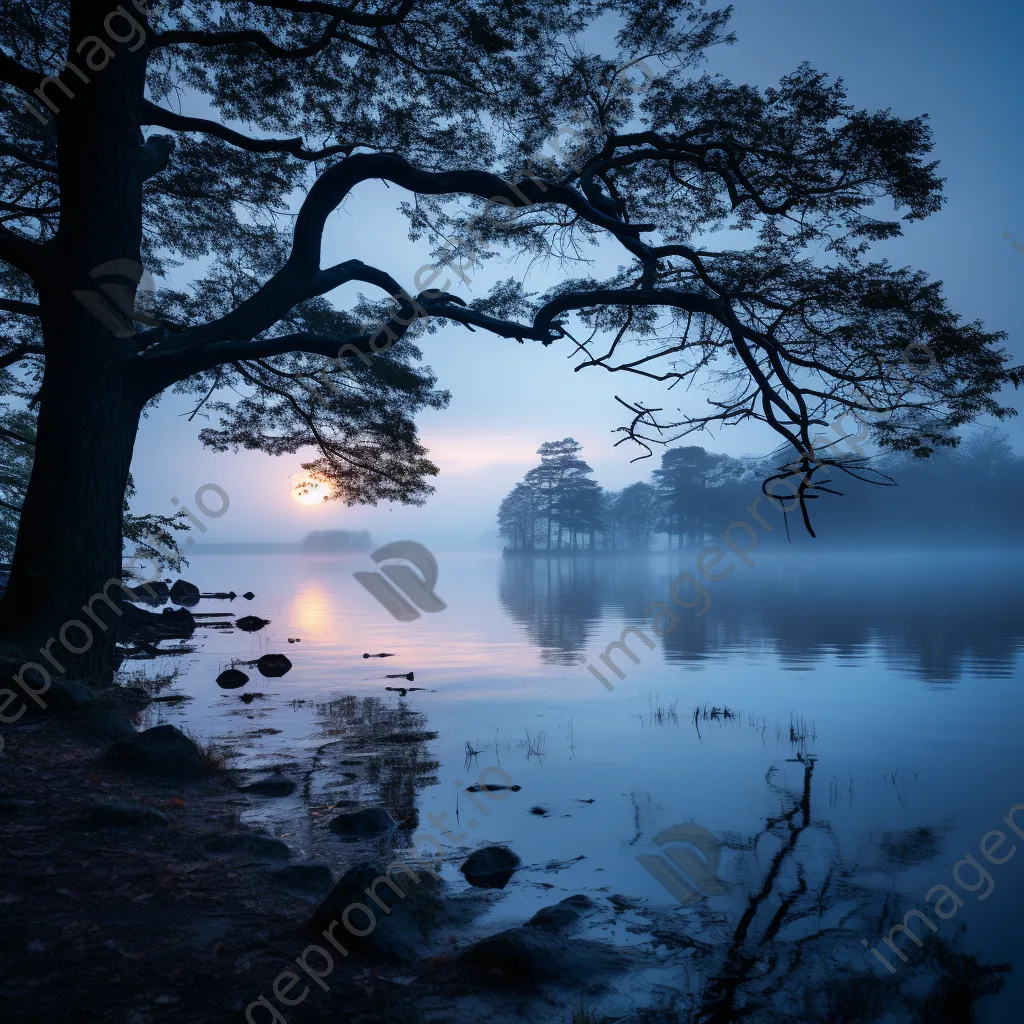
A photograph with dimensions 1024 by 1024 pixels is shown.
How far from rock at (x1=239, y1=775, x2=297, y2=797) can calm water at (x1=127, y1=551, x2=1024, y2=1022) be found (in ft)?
0.77

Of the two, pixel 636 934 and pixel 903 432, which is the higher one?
pixel 903 432

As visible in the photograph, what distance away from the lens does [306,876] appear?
189 inches

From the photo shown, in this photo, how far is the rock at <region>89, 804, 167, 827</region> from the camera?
4969 mm

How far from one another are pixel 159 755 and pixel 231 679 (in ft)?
23.3

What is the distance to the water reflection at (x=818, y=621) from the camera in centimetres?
1838

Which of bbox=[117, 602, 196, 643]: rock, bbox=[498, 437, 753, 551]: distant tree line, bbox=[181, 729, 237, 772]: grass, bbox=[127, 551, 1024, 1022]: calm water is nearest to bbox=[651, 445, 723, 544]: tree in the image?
bbox=[498, 437, 753, 551]: distant tree line

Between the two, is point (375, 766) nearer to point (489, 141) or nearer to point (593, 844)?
point (593, 844)

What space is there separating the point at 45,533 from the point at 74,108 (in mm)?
4834

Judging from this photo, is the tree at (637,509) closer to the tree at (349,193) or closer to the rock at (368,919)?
the tree at (349,193)

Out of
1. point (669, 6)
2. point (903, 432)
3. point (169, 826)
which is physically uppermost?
point (669, 6)

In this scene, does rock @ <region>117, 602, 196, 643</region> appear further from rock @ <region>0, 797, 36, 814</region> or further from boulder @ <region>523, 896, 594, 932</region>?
boulder @ <region>523, 896, 594, 932</region>

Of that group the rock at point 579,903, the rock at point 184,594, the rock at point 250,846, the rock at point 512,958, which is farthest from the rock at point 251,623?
the rock at point 512,958

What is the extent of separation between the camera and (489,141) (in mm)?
11391

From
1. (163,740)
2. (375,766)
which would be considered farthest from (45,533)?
(375,766)
